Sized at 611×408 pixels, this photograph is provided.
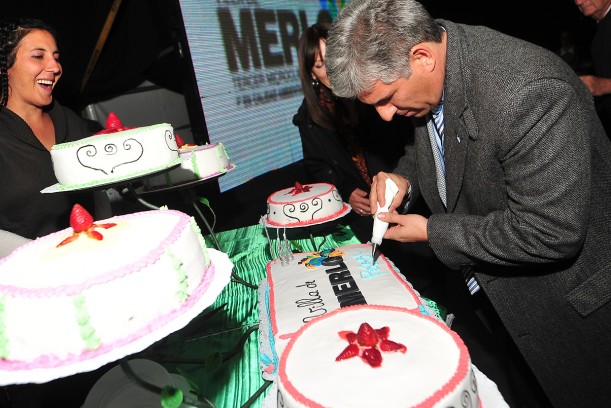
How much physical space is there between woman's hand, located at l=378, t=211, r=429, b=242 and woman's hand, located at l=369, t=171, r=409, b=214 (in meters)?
0.22

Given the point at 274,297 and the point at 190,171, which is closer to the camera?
the point at 274,297

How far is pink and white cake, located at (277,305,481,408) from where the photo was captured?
0.92 meters

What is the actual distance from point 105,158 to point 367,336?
122 centimetres

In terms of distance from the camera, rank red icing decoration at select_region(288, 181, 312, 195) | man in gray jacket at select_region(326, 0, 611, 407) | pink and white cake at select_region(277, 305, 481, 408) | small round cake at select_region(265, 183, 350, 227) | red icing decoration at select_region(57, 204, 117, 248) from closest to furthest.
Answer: pink and white cake at select_region(277, 305, 481, 408) < red icing decoration at select_region(57, 204, 117, 248) < man in gray jacket at select_region(326, 0, 611, 407) < small round cake at select_region(265, 183, 350, 227) < red icing decoration at select_region(288, 181, 312, 195)

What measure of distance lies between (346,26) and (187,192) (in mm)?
1427

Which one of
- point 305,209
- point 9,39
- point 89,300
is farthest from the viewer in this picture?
point 305,209

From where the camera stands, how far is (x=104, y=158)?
5.43ft

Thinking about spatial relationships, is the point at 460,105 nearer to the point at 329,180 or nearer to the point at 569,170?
the point at 569,170

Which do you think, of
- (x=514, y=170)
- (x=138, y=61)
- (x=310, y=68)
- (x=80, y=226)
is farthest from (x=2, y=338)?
(x=138, y=61)

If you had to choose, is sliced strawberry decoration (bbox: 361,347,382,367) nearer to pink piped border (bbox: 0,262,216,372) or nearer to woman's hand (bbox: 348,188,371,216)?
pink piped border (bbox: 0,262,216,372)

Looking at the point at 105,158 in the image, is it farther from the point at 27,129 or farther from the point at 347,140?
the point at 347,140

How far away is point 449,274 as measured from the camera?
3.68 m

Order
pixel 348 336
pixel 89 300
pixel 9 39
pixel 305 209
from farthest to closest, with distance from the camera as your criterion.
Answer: pixel 305 209 → pixel 9 39 → pixel 348 336 → pixel 89 300

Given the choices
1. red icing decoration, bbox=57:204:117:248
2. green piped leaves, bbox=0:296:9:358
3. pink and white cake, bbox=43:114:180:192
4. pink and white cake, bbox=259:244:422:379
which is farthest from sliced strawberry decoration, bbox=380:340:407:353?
pink and white cake, bbox=43:114:180:192
